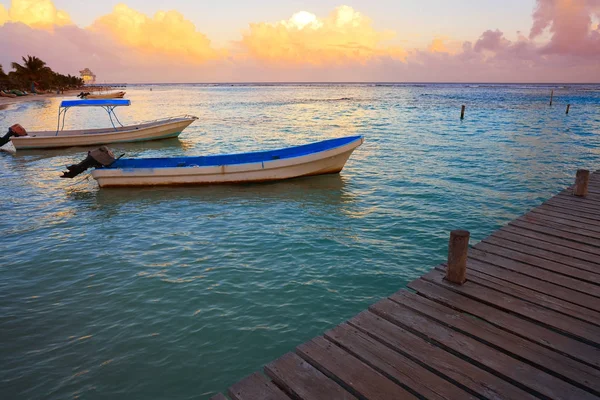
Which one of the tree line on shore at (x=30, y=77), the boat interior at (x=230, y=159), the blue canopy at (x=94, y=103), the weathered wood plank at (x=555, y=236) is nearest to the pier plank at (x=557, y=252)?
the weathered wood plank at (x=555, y=236)

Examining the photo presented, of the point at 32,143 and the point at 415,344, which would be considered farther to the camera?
the point at 32,143

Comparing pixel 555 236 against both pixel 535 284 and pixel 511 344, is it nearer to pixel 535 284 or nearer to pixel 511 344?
pixel 535 284

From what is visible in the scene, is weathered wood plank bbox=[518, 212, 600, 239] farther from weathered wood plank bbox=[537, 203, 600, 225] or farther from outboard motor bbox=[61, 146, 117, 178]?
outboard motor bbox=[61, 146, 117, 178]

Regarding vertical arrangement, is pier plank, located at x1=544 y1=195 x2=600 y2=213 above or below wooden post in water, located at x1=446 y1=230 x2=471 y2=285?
below

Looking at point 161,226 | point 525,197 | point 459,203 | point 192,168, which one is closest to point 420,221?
point 459,203

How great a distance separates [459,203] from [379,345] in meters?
9.75

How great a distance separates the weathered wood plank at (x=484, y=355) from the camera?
146 inches

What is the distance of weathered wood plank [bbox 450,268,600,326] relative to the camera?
4.91 m

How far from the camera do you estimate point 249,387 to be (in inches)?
152

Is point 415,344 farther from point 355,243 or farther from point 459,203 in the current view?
point 459,203

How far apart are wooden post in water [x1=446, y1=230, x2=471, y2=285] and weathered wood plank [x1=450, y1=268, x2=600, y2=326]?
13.3 inches

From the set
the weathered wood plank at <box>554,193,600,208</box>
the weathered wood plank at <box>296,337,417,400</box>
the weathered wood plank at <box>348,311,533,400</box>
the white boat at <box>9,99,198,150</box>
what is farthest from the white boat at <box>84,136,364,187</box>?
the weathered wood plank at <box>296,337,417,400</box>

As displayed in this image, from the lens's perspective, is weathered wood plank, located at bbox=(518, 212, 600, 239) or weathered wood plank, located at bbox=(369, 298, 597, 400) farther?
weathered wood plank, located at bbox=(518, 212, 600, 239)

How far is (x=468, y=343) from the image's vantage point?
14.4ft
